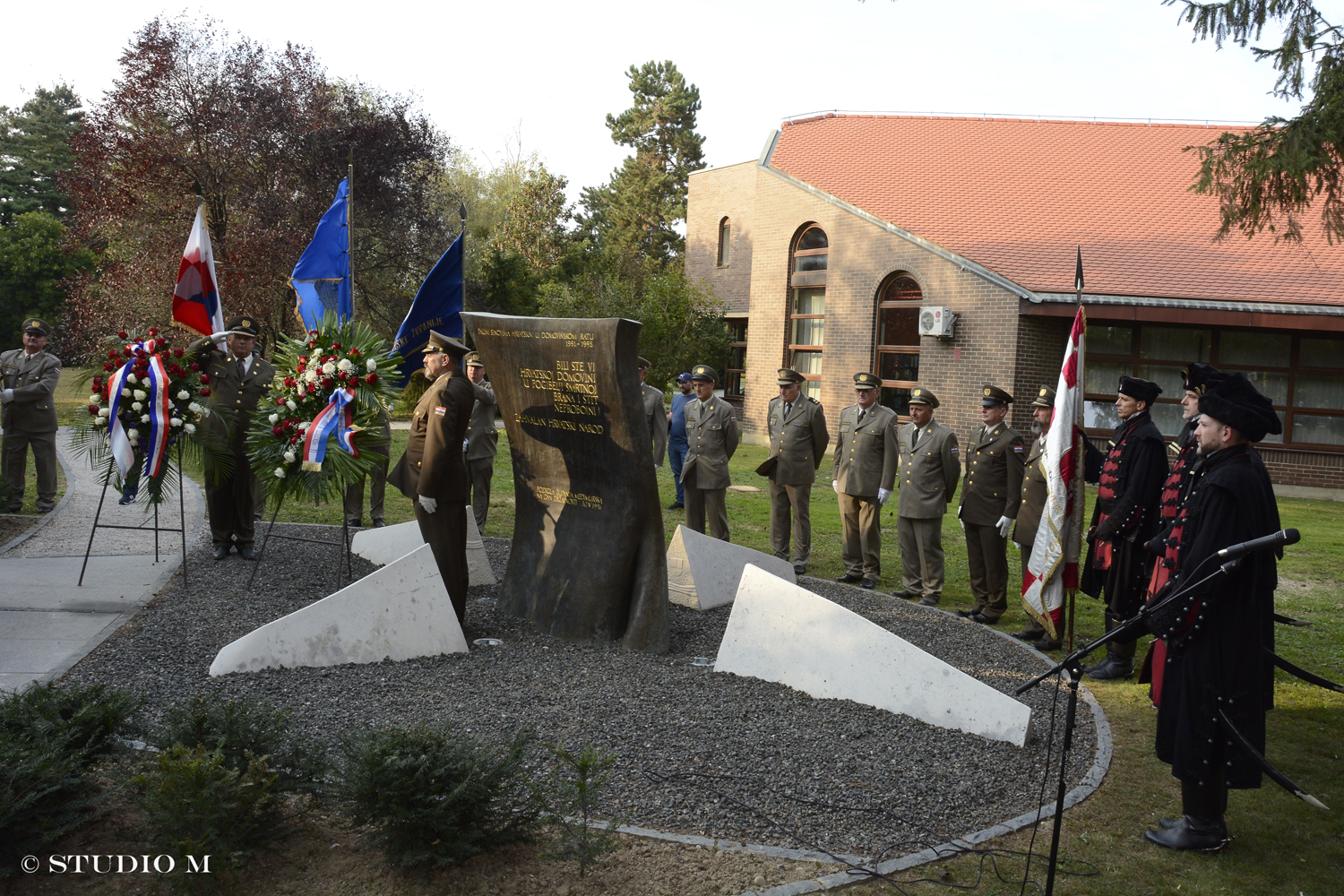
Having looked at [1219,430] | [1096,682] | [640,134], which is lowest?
[1096,682]

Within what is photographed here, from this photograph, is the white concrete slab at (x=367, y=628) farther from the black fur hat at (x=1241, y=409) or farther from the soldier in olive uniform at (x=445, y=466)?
the black fur hat at (x=1241, y=409)

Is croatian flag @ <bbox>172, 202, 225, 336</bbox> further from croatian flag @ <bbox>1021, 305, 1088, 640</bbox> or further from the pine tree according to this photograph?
the pine tree

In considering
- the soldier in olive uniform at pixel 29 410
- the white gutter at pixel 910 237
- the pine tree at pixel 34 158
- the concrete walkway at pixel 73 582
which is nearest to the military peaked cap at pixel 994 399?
the concrete walkway at pixel 73 582

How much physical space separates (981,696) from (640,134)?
5028cm

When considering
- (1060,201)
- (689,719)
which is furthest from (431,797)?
(1060,201)

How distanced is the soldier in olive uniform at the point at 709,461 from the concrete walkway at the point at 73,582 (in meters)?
5.14

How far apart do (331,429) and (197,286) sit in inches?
86.6

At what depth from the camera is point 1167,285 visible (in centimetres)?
1828

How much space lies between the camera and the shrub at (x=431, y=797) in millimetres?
3535

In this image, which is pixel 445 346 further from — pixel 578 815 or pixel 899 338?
pixel 899 338

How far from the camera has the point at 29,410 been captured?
1085 cm

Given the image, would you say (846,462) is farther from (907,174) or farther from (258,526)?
(907,174)

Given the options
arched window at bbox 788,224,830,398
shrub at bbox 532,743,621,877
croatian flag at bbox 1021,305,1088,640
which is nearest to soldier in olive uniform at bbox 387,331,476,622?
shrub at bbox 532,743,621,877

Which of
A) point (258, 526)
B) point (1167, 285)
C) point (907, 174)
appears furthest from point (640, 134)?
point (258, 526)
